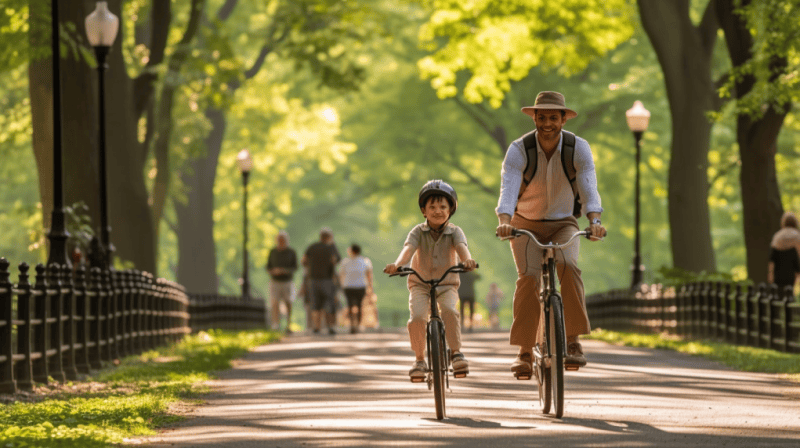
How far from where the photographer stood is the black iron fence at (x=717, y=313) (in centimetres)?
1762

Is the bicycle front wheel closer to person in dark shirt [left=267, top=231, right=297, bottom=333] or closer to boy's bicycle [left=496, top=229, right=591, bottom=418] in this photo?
boy's bicycle [left=496, top=229, right=591, bottom=418]

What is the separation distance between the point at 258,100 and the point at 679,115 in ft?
71.4

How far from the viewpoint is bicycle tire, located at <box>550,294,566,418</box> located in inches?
354

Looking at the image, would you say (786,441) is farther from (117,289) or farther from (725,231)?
(725,231)

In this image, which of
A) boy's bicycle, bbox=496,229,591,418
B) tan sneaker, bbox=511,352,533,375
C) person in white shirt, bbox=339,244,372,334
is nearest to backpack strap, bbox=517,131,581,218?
boy's bicycle, bbox=496,229,591,418

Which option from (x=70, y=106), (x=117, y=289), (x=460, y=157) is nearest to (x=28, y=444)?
(x=117, y=289)

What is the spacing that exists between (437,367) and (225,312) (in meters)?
20.8

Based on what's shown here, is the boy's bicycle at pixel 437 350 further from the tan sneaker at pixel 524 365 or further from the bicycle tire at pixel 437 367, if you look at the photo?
the tan sneaker at pixel 524 365

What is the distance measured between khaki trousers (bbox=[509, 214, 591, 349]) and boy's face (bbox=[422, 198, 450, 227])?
0.50 m

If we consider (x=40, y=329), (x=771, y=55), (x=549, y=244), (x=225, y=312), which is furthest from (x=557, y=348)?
(x=225, y=312)

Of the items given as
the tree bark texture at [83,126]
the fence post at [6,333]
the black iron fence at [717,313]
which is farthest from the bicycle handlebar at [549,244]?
the tree bark texture at [83,126]

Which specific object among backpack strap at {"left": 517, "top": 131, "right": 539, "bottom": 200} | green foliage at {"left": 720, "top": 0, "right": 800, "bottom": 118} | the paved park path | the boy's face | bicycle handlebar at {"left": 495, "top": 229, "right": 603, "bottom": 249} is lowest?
the paved park path

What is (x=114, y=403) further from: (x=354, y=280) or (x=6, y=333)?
(x=354, y=280)

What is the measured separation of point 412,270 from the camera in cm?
984
